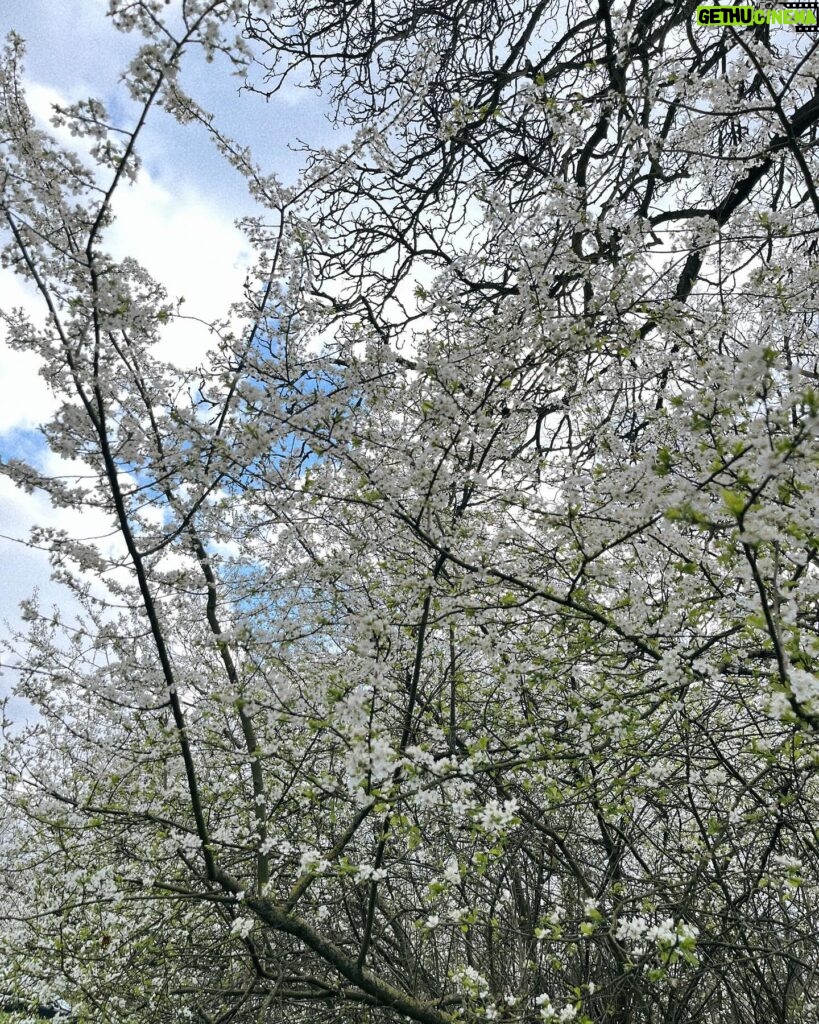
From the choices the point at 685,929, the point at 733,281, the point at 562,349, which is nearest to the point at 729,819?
the point at 685,929

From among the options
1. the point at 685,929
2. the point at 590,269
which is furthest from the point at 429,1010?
the point at 590,269

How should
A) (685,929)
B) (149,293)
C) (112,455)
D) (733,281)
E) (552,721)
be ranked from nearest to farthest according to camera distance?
(685,929)
(112,455)
(149,293)
(552,721)
(733,281)

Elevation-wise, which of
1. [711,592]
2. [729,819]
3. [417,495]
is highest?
[417,495]

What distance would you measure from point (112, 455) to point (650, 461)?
1.99 metres

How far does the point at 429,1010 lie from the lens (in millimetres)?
3174

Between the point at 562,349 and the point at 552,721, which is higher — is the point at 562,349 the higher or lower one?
the higher one

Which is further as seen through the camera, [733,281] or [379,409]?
[733,281]

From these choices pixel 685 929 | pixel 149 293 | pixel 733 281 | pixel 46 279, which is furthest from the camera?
pixel 733 281

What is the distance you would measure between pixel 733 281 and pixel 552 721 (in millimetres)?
2911

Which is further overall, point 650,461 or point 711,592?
point 711,592

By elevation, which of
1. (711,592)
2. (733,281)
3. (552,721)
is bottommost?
(552,721)

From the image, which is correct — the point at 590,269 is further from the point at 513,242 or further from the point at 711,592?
the point at 711,592

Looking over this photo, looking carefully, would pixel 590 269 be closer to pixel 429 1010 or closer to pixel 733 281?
pixel 733 281

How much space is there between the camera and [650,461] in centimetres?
237
